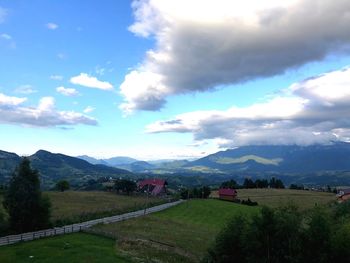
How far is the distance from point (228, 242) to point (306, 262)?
928 centimetres

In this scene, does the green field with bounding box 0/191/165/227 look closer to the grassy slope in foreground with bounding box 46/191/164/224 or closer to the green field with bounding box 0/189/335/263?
the grassy slope in foreground with bounding box 46/191/164/224

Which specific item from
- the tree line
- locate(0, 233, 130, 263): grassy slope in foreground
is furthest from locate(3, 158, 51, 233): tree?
the tree line

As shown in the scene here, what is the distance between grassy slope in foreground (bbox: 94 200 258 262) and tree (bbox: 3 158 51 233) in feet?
33.9

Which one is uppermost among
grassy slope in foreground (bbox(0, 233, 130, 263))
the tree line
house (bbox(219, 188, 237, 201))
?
house (bbox(219, 188, 237, 201))

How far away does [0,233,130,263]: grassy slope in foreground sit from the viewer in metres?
52.3

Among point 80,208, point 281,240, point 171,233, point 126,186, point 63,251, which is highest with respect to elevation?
point 126,186

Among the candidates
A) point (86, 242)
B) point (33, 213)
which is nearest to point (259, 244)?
point (86, 242)

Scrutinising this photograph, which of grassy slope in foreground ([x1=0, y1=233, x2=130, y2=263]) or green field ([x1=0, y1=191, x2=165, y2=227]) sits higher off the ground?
green field ([x1=0, y1=191, x2=165, y2=227])

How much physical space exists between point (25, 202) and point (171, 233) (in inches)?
1044

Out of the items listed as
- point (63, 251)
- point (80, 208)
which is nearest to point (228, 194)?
point (80, 208)

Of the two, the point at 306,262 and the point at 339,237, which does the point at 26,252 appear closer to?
the point at 306,262

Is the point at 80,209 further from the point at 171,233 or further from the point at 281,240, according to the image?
the point at 281,240

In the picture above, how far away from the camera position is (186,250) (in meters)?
63.9

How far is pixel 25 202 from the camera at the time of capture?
3000 inches
